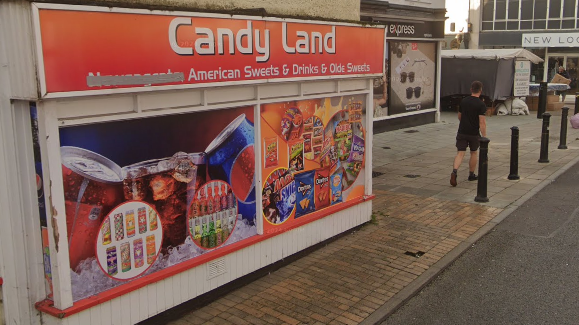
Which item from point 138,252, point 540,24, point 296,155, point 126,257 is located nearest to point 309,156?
point 296,155

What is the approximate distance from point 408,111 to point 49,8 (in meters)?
15.1

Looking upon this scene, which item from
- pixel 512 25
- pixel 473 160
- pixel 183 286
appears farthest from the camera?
pixel 512 25

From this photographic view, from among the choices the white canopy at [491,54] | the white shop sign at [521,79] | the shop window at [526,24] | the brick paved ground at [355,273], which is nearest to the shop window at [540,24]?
the shop window at [526,24]

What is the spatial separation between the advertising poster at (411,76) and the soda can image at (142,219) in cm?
1303

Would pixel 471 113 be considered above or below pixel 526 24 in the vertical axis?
below

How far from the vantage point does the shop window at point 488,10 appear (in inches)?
1411

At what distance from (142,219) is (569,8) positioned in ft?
114

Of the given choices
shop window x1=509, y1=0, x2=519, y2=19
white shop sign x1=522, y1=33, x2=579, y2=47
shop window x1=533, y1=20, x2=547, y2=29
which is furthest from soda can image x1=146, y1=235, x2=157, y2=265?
shop window x1=509, y1=0, x2=519, y2=19

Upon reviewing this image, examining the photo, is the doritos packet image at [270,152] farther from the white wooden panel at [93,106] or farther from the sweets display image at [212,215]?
the white wooden panel at [93,106]

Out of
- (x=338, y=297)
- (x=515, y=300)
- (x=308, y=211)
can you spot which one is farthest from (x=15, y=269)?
(x=515, y=300)

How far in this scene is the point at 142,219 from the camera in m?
4.84

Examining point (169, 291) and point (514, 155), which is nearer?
point (169, 291)

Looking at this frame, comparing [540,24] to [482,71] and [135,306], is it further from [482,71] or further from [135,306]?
[135,306]

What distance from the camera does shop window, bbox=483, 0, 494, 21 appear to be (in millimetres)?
35844
